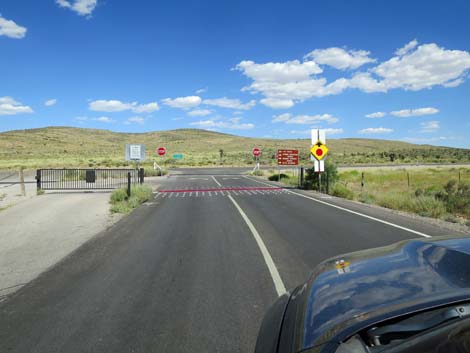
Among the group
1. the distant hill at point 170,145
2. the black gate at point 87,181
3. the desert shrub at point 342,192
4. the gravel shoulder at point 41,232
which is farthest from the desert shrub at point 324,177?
the distant hill at point 170,145

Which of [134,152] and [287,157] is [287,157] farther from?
[134,152]

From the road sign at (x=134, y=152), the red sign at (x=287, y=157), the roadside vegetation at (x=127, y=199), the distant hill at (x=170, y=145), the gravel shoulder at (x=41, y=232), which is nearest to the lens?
the gravel shoulder at (x=41, y=232)

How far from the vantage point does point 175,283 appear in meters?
6.01

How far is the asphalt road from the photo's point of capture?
4.21m

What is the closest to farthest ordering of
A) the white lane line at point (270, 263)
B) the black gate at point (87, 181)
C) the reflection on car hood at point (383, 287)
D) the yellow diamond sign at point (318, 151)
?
the reflection on car hood at point (383, 287) → the white lane line at point (270, 263) → the yellow diamond sign at point (318, 151) → the black gate at point (87, 181)

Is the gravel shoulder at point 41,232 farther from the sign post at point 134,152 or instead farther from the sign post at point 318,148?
the sign post at point 318,148

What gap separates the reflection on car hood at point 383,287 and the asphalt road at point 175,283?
1674 millimetres

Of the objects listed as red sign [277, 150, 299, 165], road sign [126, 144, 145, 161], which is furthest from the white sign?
red sign [277, 150, 299, 165]

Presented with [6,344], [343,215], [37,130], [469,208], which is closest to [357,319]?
[6,344]

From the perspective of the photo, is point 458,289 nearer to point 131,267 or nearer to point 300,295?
point 300,295

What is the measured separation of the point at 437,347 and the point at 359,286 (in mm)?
775

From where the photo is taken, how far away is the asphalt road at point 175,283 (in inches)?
166

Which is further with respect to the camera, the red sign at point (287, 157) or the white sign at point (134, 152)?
the red sign at point (287, 157)

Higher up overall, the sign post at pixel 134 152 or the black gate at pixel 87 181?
the sign post at pixel 134 152
